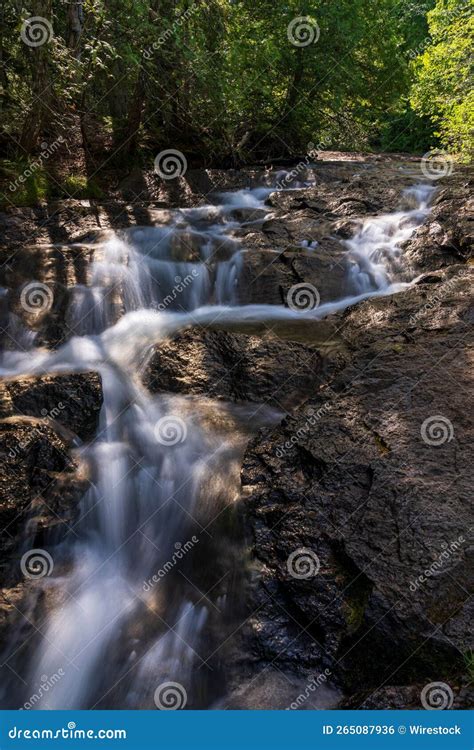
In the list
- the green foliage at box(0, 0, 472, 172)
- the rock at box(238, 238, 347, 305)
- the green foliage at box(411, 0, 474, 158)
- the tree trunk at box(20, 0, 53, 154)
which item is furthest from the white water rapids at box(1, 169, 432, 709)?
the green foliage at box(411, 0, 474, 158)

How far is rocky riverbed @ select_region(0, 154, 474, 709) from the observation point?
329 centimetres

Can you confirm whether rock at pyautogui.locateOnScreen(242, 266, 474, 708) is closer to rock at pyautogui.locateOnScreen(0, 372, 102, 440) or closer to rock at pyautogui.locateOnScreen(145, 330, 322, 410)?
rock at pyautogui.locateOnScreen(145, 330, 322, 410)

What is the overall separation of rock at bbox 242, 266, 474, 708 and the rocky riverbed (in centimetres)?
1

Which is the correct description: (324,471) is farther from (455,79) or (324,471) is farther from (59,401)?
(455,79)

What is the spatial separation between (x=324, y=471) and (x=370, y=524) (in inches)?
22.0

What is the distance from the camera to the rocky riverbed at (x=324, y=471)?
10.8 feet

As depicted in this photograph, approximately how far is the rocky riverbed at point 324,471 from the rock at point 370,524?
11mm

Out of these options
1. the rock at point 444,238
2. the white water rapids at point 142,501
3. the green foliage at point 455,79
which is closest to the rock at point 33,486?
the white water rapids at point 142,501

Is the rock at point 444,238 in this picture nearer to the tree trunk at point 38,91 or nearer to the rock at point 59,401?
the rock at point 59,401

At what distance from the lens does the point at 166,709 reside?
343 cm

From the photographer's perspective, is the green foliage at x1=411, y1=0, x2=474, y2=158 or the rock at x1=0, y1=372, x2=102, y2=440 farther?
the green foliage at x1=411, y1=0, x2=474, y2=158

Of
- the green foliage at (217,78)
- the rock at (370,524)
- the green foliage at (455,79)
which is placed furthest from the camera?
the green foliage at (455,79)

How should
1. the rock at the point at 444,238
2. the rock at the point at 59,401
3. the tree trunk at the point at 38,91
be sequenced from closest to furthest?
the rock at the point at 59,401
the rock at the point at 444,238
the tree trunk at the point at 38,91

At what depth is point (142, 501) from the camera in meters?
4.68
